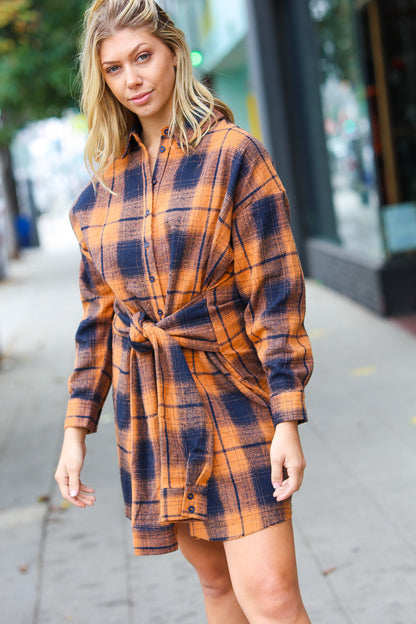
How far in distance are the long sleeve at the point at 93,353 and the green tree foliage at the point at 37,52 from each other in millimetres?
16829

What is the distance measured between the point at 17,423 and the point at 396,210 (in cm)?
423

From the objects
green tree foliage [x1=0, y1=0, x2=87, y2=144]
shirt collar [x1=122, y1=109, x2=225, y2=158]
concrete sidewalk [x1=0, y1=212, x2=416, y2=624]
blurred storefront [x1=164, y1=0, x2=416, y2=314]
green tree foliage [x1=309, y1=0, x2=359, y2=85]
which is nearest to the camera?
shirt collar [x1=122, y1=109, x2=225, y2=158]

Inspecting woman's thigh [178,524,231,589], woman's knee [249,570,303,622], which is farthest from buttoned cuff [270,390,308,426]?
woman's thigh [178,524,231,589]

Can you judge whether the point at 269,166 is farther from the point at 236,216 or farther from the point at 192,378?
the point at 192,378

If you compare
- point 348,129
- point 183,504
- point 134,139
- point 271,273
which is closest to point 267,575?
point 183,504

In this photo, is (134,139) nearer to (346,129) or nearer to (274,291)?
(274,291)

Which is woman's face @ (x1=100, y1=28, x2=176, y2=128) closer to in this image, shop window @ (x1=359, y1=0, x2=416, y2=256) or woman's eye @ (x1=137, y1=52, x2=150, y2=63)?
woman's eye @ (x1=137, y1=52, x2=150, y2=63)

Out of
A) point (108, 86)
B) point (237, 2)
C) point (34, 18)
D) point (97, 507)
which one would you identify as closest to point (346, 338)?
point (97, 507)

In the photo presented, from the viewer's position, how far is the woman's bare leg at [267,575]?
5.99 feet

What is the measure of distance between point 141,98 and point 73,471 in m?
0.95

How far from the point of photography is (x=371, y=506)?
Answer: 3854 mm

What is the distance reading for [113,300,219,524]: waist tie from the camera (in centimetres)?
189

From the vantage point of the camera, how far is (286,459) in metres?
1.80

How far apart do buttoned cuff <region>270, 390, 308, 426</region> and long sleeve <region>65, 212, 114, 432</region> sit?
570 millimetres
